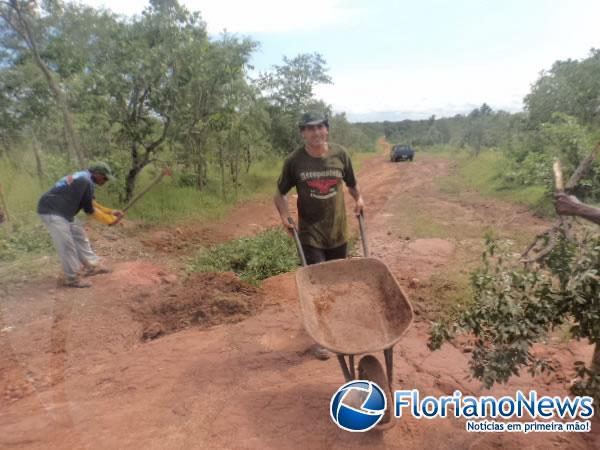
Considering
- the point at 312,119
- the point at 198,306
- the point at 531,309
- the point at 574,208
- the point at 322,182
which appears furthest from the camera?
the point at 198,306

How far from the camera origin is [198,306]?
452 centimetres

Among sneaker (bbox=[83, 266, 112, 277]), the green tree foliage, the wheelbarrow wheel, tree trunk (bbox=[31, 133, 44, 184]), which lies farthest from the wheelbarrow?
the green tree foliage

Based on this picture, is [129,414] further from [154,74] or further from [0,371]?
[154,74]

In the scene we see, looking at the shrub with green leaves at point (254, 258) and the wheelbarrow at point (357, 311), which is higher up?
the wheelbarrow at point (357, 311)

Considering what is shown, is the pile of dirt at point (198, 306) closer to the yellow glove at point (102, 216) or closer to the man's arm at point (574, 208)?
the yellow glove at point (102, 216)

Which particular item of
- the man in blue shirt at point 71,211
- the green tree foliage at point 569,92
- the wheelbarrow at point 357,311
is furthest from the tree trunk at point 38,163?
the green tree foliage at point 569,92

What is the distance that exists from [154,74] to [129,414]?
739 cm

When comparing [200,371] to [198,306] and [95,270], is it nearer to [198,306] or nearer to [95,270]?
[198,306]

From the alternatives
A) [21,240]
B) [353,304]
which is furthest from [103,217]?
[353,304]

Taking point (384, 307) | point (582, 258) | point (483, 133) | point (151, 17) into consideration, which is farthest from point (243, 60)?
point (483, 133)

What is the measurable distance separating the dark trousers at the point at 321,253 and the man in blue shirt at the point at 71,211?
321cm

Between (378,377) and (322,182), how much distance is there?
1.54 metres

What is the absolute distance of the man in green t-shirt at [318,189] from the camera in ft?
10.5

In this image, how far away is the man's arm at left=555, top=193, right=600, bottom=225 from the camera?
6.16 ft
